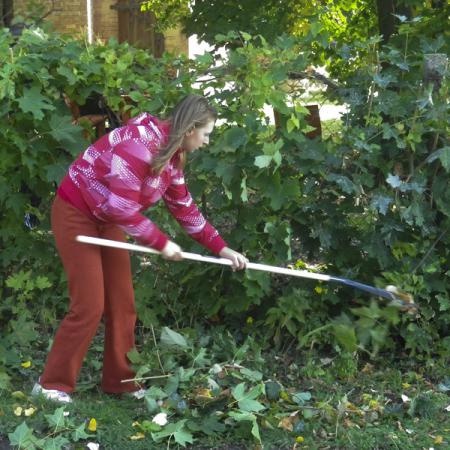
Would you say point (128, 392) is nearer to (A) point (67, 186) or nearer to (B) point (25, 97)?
(A) point (67, 186)

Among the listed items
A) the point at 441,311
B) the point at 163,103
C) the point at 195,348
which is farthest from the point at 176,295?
the point at 441,311

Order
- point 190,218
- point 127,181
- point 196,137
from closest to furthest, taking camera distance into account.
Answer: point 127,181 < point 196,137 < point 190,218

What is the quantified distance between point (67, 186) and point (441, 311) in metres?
2.24

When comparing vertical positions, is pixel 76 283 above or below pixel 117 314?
above

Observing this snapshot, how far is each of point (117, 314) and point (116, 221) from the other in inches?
27.2

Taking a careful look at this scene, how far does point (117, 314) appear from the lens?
170 inches

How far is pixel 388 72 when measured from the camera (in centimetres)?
488

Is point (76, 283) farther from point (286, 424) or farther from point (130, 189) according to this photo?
point (286, 424)

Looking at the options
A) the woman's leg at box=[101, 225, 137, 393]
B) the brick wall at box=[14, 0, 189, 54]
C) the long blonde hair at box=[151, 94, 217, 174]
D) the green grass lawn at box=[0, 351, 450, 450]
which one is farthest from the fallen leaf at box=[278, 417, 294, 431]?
the brick wall at box=[14, 0, 189, 54]

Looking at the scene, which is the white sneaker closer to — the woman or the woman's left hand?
the woman

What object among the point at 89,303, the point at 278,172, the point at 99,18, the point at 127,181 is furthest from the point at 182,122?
A: the point at 99,18

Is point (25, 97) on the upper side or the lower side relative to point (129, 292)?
upper

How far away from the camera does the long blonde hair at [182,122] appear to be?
3.76 m

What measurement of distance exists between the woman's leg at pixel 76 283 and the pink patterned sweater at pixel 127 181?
0.06m
